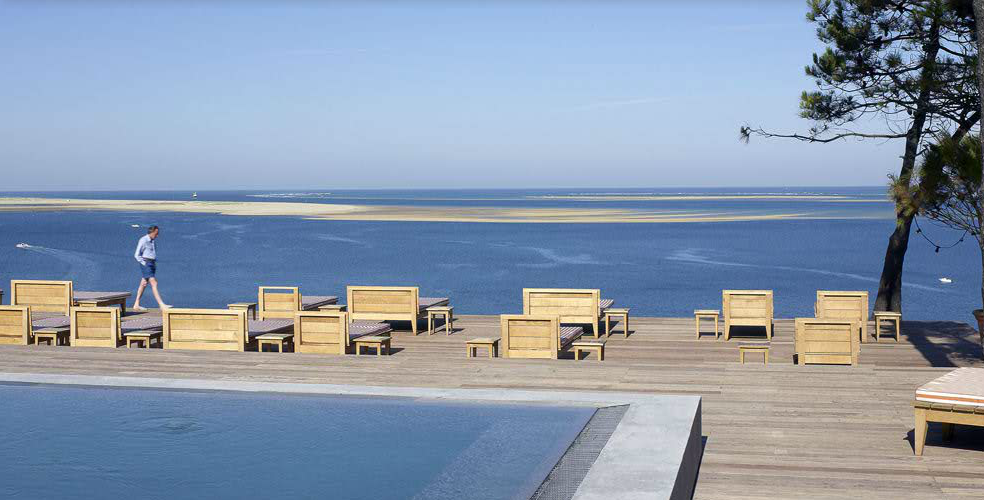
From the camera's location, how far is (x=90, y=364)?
9.80 m

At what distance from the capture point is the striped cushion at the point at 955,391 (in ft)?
21.1

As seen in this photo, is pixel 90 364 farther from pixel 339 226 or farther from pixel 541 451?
pixel 339 226

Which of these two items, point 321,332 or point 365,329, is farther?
point 365,329

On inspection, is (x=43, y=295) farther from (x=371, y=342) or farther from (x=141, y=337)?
(x=371, y=342)

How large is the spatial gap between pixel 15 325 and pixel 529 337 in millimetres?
6032

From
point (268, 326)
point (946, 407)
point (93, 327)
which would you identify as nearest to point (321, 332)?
point (268, 326)

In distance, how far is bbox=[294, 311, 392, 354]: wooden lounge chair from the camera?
36.2ft

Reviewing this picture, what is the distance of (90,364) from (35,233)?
2770 inches

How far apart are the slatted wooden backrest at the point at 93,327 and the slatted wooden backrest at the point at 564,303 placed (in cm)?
541

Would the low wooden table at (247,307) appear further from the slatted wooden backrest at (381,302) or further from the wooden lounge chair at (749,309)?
the wooden lounge chair at (749,309)

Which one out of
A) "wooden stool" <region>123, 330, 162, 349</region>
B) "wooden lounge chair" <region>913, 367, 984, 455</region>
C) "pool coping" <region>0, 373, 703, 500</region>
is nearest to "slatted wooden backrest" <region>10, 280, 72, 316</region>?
"wooden stool" <region>123, 330, 162, 349</region>

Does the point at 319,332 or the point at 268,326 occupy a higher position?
the point at 319,332

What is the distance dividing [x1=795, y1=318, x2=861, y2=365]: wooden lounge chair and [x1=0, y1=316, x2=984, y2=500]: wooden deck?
0.91 m

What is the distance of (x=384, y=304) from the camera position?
48.2ft
